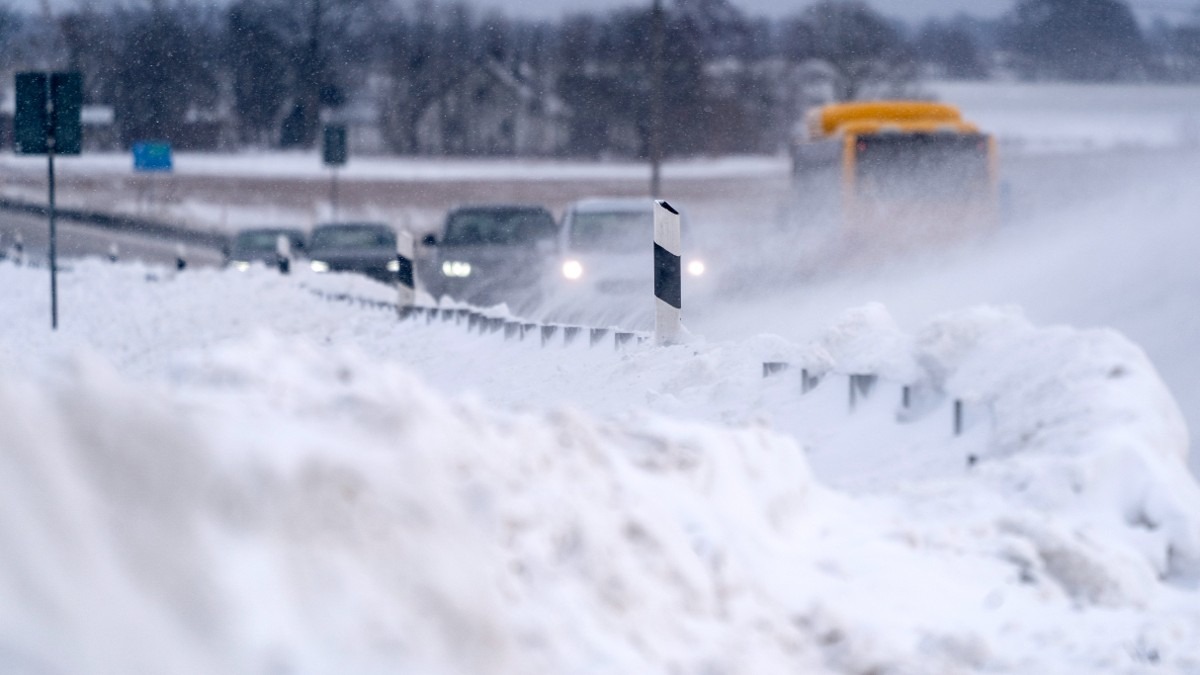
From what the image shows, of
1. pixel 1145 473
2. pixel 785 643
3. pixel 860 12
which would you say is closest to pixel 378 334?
pixel 1145 473

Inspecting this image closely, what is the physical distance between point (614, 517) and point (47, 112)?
49.0 ft

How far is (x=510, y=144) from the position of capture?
74.5 metres

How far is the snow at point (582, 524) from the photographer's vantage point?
105 inches

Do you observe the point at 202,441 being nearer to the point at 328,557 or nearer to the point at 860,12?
the point at 328,557

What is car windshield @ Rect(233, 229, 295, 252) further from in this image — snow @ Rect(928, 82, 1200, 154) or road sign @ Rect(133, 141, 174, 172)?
snow @ Rect(928, 82, 1200, 154)

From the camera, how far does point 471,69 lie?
72875mm

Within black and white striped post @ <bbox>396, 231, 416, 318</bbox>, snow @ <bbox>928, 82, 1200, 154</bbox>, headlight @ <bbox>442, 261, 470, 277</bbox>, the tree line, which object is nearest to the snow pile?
black and white striped post @ <bbox>396, 231, 416, 318</bbox>

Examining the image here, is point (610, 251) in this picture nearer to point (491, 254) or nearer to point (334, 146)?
point (491, 254)

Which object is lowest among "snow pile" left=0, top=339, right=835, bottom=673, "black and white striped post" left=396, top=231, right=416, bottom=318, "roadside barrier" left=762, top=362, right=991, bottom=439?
"black and white striped post" left=396, top=231, right=416, bottom=318

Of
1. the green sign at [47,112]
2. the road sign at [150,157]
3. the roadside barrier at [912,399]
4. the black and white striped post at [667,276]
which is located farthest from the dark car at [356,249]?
the roadside barrier at [912,399]

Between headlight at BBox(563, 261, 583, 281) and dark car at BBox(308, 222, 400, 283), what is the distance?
7.90m

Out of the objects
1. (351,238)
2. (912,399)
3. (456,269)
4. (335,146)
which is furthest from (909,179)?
(335,146)

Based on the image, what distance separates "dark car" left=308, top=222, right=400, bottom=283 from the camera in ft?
85.9

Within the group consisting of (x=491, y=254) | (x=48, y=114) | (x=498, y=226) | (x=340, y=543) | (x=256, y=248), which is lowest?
(x=256, y=248)
